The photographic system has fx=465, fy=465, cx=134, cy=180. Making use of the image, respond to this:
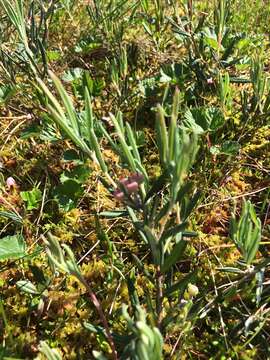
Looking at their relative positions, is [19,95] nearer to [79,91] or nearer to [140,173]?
[79,91]

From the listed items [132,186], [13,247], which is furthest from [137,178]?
[13,247]

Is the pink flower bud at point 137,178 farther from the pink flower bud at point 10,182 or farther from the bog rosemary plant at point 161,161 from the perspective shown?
the pink flower bud at point 10,182

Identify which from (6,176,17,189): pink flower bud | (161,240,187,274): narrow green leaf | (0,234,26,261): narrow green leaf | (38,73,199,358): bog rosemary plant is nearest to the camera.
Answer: (38,73,199,358): bog rosemary plant

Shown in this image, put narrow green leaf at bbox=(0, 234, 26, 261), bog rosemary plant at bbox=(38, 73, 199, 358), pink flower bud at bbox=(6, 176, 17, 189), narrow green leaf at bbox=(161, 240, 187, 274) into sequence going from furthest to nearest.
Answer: pink flower bud at bbox=(6, 176, 17, 189)
narrow green leaf at bbox=(0, 234, 26, 261)
narrow green leaf at bbox=(161, 240, 187, 274)
bog rosemary plant at bbox=(38, 73, 199, 358)

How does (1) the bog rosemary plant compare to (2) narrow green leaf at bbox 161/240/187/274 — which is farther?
(2) narrow green leaf at bbox 161/240/187/274

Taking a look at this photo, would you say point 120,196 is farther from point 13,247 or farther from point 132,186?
point 13,247

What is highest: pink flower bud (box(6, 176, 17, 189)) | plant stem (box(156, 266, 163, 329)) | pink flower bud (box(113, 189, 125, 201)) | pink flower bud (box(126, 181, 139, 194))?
pink flower bud (box(126, 181, 139, 194))

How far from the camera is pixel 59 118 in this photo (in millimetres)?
696

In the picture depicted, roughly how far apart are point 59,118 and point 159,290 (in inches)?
15.3

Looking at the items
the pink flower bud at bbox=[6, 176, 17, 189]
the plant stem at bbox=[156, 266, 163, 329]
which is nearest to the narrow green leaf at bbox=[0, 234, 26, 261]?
the pink flower bud at bbox=[6, 176, 17, 189]

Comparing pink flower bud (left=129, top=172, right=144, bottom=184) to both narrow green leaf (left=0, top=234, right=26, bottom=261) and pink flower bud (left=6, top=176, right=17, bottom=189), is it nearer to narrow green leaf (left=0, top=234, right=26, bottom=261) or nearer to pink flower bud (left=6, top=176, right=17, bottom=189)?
narrow green leaf (left=0, top=234, right=26, bottom=261)

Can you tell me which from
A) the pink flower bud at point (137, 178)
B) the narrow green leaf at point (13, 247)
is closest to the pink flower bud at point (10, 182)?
the narrow green leaf at point (13, 247)

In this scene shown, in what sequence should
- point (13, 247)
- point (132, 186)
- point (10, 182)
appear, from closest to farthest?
1. point (132, 186)
2. point (13, 247)
3. point (10, 182)

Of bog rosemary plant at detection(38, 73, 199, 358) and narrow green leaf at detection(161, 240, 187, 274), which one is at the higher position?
bog rosemary plant at detection(38, 73, 199, 358)
